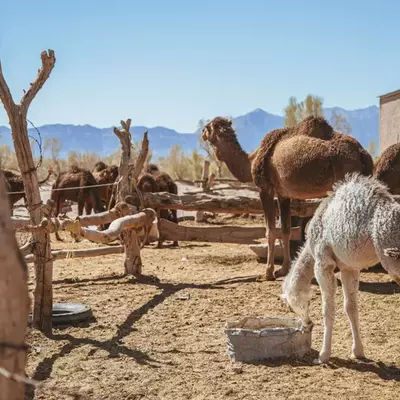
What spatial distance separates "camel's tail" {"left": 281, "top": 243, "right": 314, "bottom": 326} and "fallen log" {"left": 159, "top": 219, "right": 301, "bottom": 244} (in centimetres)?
546

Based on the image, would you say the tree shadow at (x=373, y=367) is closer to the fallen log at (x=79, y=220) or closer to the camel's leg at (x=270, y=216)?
the fallen log at (x=79, y=220)

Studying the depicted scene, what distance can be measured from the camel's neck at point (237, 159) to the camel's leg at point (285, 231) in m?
0.96

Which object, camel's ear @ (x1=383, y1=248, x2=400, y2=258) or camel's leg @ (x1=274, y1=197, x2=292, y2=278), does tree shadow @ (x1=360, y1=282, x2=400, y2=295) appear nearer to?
camel's leg @ (x1=274, y1=197, x2=292, y2=278)

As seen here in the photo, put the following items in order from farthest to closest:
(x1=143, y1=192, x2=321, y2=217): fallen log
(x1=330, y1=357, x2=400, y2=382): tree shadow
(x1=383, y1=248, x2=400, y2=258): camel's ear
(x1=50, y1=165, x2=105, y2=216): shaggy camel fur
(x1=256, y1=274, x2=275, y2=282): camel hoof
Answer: (x1=50, y1=165, x2=105, y2=216): shaggy camel fur
(x1=143, y1=192, x2=321, y2=217): fallen log
(x1=256, y1=274, x2=275, y2=282): camel hoof
(x1=330, y1=357, x2=400, y2=382): tree shadow
(x1=383, y1=248, x2=400, y2=258): camel's ear

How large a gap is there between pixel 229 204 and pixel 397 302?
4025mm

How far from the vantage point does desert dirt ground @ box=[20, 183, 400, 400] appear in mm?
5035

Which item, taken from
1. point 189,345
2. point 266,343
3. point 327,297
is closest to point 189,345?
point 189,345

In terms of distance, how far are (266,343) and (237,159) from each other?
556 centimetres

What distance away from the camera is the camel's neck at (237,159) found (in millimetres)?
10883

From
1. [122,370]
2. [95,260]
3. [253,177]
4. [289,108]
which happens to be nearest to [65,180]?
[95,260]

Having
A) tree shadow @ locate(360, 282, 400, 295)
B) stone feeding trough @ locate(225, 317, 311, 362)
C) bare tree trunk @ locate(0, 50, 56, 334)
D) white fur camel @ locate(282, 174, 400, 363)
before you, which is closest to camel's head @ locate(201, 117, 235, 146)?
tree shadow @ locate(360, 282, 400, 295)

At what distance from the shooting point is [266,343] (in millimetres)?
5699

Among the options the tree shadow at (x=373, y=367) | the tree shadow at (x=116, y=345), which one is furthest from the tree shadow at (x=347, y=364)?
the tree shadow at (x=116, y=345)

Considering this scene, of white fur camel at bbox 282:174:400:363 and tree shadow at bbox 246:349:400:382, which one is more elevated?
white fur camel at bbox 282:174:400:363
